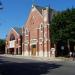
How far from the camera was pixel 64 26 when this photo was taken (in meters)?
58.5

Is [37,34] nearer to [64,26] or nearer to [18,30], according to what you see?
[64,26]

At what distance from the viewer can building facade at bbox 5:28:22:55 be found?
81062mm

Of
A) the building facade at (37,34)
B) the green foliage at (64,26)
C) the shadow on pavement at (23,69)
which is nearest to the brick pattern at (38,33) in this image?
the building facade at (37,34)

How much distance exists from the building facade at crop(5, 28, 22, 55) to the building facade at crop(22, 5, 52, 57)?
3.25 metres

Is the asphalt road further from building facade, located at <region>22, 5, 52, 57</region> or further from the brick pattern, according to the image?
the brick pattern

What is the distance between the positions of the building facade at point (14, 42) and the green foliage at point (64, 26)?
21459mm

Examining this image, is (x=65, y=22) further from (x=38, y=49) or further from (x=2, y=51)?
(x=2, y=51)

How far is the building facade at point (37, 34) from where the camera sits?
66.9m

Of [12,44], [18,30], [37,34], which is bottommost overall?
[12,44]

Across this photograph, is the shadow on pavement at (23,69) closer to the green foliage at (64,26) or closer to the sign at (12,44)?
the green foliage at (64,26)

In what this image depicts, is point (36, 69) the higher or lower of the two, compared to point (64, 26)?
lower

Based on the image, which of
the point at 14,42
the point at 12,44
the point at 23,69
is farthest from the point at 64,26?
the point at 23,69

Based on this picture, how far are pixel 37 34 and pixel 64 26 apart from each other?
13.8m

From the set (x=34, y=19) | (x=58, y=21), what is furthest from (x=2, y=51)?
(x=58, y=21)
